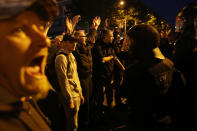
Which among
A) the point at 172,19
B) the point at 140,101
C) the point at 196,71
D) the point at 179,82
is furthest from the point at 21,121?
the point at 172,19

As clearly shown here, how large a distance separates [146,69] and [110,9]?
24130 millimetres

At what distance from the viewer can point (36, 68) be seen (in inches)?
42.8

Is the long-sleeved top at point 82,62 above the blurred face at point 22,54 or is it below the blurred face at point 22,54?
below

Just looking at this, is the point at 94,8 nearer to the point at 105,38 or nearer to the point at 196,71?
the point at 105,38

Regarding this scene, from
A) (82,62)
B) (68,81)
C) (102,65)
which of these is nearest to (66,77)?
(68,81)

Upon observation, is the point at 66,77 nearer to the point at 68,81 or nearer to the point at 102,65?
the point at 68,81

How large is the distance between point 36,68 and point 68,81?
218 cm

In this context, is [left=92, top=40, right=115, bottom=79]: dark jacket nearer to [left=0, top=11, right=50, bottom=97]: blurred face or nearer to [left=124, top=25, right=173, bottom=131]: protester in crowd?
[left=124, top=25, right=173, bottom=131]: protester in crowd

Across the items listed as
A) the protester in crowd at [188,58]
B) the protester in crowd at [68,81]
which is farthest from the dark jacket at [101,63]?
the protester in crowd at [188,58]

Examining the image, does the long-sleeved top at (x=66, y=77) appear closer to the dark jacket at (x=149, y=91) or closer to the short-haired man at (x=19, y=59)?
the dark jacket at (x=149, y=91)

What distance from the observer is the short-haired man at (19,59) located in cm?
89

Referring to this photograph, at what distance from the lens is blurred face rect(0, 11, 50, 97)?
0.92 meters

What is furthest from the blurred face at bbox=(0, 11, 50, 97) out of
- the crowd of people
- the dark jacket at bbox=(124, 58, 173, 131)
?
the dark jacket at bbox=(124, 58, 173, 131)

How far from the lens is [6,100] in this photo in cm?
93
